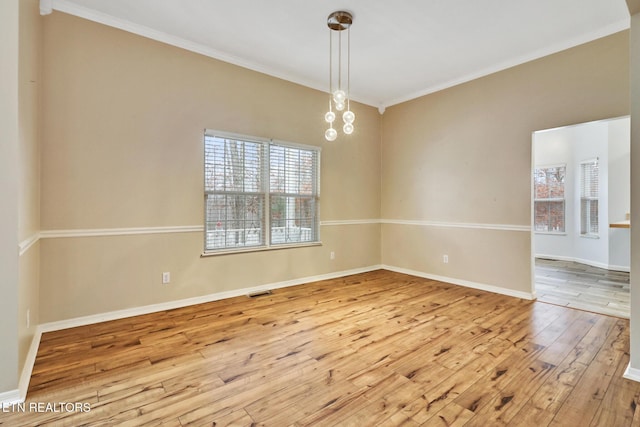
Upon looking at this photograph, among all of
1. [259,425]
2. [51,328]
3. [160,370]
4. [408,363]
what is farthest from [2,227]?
[408,363]

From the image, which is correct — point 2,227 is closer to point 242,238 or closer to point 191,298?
point 191,298

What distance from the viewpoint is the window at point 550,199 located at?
21.6 ft

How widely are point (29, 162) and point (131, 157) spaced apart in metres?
0.91

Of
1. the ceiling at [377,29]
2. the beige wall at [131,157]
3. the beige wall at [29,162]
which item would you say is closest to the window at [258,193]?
the beige wall at [131,157]

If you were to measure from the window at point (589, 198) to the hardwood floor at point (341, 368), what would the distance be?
371 centimetres

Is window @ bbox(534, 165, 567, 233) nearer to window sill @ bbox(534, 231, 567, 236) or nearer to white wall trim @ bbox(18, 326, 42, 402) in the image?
window sill @ bbox(534, 231, 567, 236)

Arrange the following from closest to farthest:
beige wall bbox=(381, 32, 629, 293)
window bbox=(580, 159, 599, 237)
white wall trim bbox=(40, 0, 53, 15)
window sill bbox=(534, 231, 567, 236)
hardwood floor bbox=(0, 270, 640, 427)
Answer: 1. hardwood floor bbox=(0, 270, 640, 427)
2. white wall trim bbox=(40, 0, 53, 15)
3. beige wall bbox=(381, 32, 629, 293)
4. window bbox=(580, 159, 599, 237)
5. window sill bbox=(534, 231, 567, 236)

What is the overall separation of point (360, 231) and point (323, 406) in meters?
3.71

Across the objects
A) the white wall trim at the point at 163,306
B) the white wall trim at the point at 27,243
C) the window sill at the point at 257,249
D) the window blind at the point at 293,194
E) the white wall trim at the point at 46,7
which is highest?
the white wall trim at the point at 46,7

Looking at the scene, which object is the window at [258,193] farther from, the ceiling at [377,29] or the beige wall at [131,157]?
the ceiling at [377,29]

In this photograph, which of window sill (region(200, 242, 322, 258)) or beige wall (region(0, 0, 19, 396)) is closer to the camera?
beige wall (region(0, 0, 19, 396))

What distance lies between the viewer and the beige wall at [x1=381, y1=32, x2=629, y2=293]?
3.41 metres

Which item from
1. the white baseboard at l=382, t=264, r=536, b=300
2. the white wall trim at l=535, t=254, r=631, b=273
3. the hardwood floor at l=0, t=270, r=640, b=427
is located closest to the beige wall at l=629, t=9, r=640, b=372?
the hardwood floor at l=0, t=270, r=640, b=427

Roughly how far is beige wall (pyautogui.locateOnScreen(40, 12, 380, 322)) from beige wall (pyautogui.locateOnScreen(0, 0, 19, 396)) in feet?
3.96
